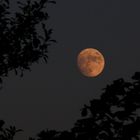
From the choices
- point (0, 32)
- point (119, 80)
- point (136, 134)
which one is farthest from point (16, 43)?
point (136, 134)

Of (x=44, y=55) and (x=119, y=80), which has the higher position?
(x=44, y=55)

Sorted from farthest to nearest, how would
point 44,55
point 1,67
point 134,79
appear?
1. point 44,55
2. point 1,67
3. point 134,79

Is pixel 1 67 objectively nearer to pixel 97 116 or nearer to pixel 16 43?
pixel 16 43

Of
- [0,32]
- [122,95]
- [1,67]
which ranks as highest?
[0,32]

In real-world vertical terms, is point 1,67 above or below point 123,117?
above

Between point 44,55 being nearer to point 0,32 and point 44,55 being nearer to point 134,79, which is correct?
point 0,32

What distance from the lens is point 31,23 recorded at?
12.8 metres

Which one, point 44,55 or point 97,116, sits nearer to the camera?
point 97,116

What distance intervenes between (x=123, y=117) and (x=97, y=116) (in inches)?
17.6

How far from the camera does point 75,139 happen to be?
24.6 ft

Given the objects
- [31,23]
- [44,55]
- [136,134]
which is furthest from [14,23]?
[136,134]

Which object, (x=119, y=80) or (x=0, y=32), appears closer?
(x=119, y=80)

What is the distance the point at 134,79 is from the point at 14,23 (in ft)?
20.2

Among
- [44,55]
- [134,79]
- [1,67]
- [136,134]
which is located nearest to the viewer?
[136,134]
